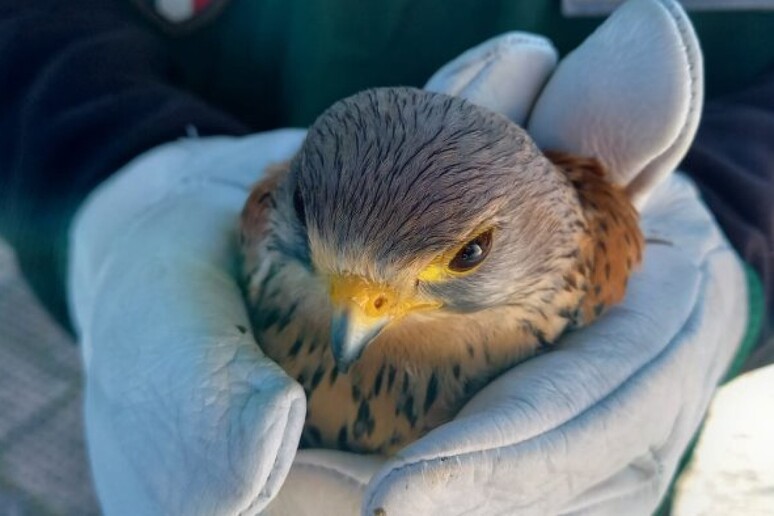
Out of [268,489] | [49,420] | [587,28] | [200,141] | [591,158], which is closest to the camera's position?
[268,489]

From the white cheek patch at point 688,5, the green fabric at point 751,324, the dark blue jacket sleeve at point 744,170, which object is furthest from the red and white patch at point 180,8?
the green fabric at point 751,324

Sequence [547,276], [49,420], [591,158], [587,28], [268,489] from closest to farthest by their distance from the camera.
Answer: [268,489], [547,276], [591,158], [587,28], [49,420]

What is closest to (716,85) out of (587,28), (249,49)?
(587,28)

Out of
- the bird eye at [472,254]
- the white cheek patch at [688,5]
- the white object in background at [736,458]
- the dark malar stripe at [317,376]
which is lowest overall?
the white object in background at [736,458]

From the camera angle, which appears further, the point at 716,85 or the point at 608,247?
the point at 716,85

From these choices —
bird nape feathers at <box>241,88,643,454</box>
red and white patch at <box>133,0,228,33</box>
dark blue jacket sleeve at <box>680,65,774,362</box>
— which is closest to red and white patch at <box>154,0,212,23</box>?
red and white patch at <box>133,0,228,33</box>

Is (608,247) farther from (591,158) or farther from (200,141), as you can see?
(200,141)

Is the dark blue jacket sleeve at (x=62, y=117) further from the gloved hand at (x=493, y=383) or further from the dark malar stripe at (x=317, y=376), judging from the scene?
the dark malar stripe at (x=317, y=376)

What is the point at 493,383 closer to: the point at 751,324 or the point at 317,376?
the point at 317,376
